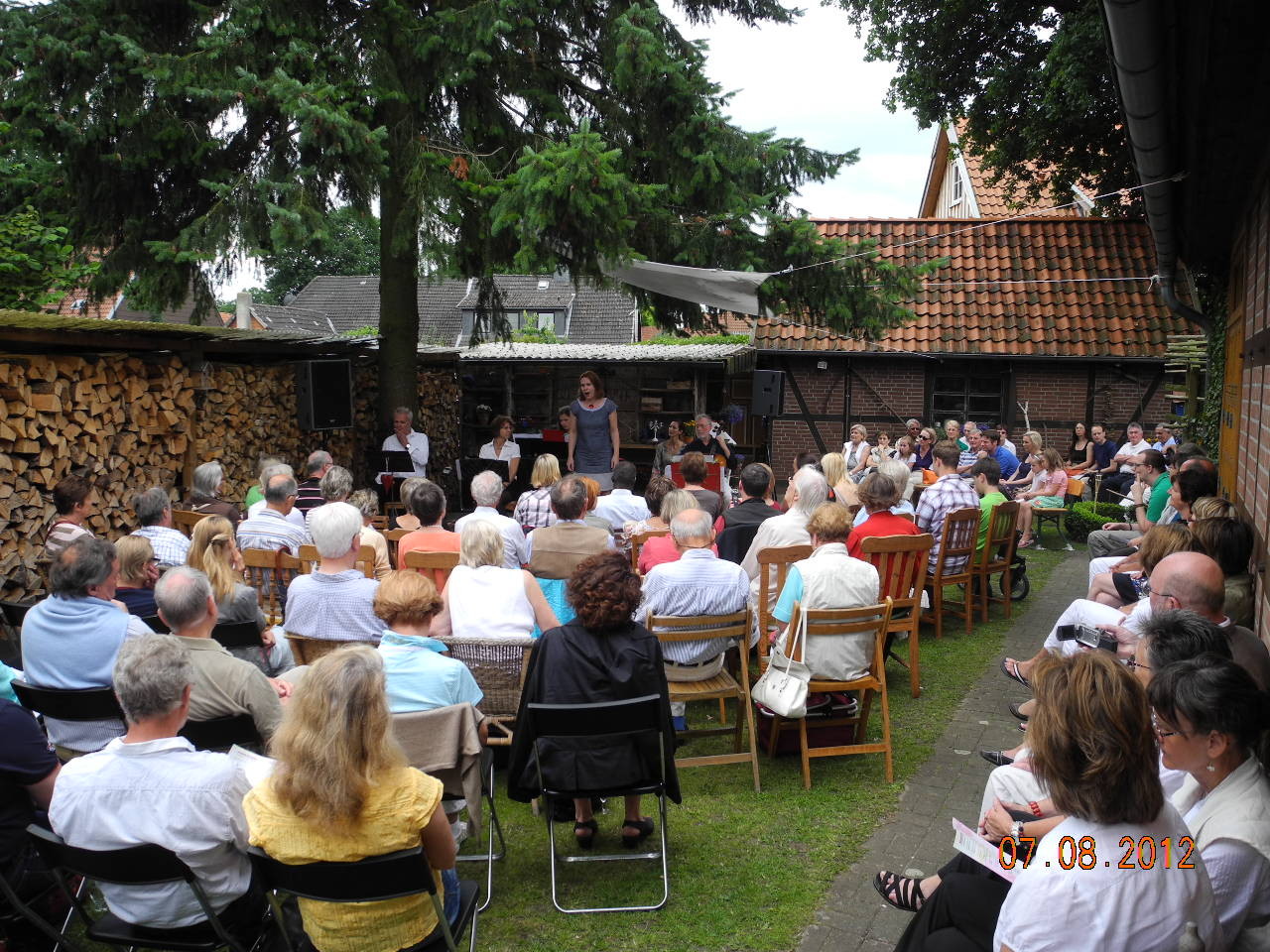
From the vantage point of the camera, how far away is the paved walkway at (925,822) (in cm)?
353

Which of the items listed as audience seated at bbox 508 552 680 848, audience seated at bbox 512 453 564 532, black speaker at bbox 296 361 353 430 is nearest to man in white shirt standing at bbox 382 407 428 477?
black speaker at bbox 296 361 353 430

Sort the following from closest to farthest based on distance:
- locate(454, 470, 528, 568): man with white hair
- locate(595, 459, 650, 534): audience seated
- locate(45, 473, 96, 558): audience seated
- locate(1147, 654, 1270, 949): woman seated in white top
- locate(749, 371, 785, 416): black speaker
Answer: locate(1147, 654, 1270, 949): woman seated in white top < locate(454, 470, 528, 568): man with white hair < locate(45, 473, 96, 558): audience seated < locate(595, 459, 650, 534): audience seated < locate(749, 371, 785, 416): black speaker

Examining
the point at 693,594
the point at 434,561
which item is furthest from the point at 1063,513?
the point at 434,561

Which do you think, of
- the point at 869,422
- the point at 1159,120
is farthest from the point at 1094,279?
the point at 1159,120

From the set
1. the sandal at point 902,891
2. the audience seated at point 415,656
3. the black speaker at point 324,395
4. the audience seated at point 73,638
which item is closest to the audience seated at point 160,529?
the audience seated at point 73,638

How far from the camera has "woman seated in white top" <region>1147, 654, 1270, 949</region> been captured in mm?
2256

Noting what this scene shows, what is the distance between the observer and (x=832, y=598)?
486 centimetres

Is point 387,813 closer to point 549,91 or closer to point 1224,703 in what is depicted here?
point 1224,703

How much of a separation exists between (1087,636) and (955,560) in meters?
3.20

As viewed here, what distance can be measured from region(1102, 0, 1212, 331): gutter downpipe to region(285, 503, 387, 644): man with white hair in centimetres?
334

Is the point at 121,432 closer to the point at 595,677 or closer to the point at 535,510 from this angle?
the point at 535,510

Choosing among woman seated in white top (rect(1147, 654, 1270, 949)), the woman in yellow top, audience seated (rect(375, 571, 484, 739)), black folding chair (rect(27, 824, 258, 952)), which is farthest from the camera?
audience seated (rect(375, 571, 484, 739))

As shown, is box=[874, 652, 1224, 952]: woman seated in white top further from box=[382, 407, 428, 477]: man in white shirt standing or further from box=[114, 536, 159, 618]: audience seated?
box=[382, 407, 428, 477]: man in white shirt standing

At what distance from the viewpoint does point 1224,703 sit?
7.80 feet
